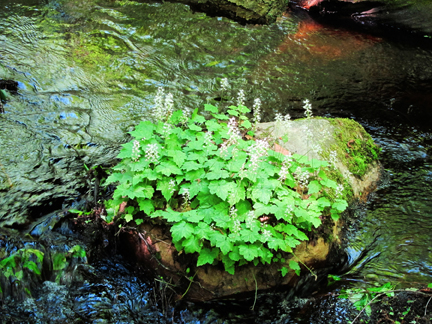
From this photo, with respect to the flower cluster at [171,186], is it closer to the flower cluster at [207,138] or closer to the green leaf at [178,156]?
the green leaf at [178,156]

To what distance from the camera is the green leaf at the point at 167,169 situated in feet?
12.6

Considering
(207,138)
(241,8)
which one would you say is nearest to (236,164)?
(207,138)

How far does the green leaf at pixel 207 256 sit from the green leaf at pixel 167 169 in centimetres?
85

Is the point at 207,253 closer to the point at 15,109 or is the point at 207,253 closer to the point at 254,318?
the point at 254,318

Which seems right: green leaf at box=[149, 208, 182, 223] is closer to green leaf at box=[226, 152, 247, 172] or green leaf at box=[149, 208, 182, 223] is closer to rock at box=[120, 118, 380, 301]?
rock at box=[120, 118, 380, 301]

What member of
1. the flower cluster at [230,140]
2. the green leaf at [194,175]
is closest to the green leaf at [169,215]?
the green leaf at [194,175]

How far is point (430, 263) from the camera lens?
4168mm

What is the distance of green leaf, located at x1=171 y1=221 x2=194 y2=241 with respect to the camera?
341 centimetres

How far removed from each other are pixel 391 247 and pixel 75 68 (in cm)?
662

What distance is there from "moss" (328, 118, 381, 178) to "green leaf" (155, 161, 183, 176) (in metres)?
2.42

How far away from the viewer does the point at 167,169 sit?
386 cm

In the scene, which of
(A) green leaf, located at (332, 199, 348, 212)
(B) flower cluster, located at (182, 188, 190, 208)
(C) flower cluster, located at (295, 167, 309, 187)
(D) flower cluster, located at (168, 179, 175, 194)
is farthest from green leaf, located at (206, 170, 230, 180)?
(A) green leaf, located at (332, 199, 348, 212)

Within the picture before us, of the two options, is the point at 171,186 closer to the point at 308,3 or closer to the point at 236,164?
the point at 236,164

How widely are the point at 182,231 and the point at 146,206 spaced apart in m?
0.56
